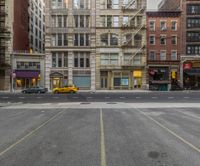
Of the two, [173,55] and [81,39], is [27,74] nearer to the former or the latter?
[81,39]

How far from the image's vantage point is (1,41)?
2028 inches

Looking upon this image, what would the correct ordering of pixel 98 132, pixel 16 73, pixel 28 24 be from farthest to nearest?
pixel 28 24 → pixel 16 73 → pixel 98 132

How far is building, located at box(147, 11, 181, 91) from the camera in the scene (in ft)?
172

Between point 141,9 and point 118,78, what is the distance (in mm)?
15577

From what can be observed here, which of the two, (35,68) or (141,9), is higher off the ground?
(141,9)

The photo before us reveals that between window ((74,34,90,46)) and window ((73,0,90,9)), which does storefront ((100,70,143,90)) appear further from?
window ((73,0,90,9))

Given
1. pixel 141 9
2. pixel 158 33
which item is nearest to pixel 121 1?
pixel 141 9

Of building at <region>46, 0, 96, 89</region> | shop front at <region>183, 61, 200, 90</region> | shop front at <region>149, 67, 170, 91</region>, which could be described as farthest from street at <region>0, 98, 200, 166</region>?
shop front at <region>183, 61, 200, 90</region>

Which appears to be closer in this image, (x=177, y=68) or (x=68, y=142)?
(x=68, y=142)

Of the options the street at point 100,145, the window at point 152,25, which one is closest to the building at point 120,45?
the window at point 152,25

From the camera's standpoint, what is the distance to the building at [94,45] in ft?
168

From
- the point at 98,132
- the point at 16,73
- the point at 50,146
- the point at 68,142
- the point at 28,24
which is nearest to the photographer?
the point at 50,146

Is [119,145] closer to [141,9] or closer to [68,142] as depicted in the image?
[68,142]

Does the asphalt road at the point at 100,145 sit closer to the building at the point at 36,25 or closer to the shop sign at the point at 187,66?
the shop sign at the point at 187,66
